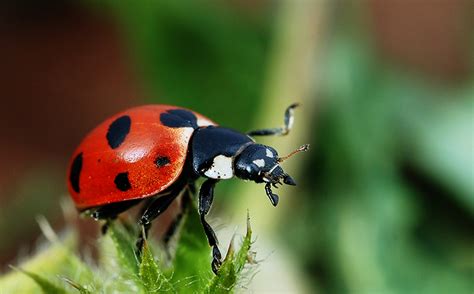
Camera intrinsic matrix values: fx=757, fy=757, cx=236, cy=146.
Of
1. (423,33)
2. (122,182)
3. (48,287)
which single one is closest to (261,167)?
(122,182)

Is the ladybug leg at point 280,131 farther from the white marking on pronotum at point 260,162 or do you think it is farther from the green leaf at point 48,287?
the green leaf at point 48,287

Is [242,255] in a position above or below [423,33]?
above

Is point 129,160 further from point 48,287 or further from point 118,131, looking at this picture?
point 48,287

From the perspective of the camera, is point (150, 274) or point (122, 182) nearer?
point (150, 274)

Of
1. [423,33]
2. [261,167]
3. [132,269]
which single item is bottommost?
[423,33]

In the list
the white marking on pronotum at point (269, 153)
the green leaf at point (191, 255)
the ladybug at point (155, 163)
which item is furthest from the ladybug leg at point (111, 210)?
the white marking on pronotum at point (269, 153)

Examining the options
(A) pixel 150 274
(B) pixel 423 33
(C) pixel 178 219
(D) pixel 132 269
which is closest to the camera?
(A) pixel 150 274
